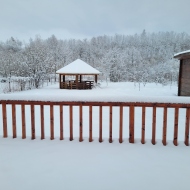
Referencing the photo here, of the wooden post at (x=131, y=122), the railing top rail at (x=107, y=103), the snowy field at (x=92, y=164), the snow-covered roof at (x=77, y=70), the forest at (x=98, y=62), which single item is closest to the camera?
the snowy field at (x=92, y=164)

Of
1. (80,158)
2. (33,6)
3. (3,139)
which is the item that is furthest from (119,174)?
(33,6)

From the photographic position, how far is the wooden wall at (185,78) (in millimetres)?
11750

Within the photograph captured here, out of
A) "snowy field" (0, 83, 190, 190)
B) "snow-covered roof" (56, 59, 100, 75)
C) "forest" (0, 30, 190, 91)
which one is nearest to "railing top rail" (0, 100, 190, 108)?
"snowy field" (0, 83, 190, 190)

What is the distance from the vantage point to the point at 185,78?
1226 cm

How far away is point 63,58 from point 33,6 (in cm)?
3731

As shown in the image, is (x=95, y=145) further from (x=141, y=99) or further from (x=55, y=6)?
(x=55, y=6)

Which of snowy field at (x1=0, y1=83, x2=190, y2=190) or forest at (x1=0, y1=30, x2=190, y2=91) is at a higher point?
forest at (x1=0, y1=30, x2=190, y2=91)

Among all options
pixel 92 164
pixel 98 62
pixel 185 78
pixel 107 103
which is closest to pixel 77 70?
pixel 185 78

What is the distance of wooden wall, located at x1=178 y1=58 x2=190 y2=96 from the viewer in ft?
38.5

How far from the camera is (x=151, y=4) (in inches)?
556

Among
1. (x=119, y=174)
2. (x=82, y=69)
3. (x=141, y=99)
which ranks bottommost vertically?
(x=119, y=174)

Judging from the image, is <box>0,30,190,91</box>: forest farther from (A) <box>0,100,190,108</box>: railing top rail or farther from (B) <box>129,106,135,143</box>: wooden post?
(B) <box>129,106,135,143</box>: wooden post

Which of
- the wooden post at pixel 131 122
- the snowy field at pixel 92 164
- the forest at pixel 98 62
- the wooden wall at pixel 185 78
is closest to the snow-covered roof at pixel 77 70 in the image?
the forest at pixel 98 62

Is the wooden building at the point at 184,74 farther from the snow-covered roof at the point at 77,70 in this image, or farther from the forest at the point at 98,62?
the forest at the point at 98,62
